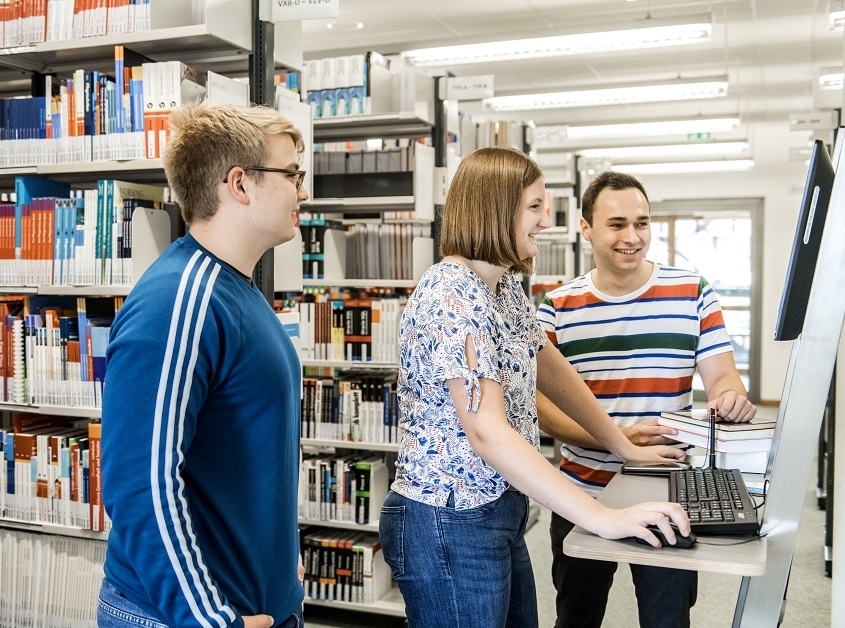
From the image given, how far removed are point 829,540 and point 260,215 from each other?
14.0 feet

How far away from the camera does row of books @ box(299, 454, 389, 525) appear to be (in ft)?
12.4

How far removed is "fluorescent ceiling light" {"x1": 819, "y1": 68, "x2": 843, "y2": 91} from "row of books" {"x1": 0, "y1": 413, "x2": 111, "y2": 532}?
16.7ft

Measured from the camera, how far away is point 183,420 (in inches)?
47.0

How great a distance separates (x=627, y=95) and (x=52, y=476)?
489 centimetres

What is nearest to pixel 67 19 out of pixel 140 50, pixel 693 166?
pixel 140 50

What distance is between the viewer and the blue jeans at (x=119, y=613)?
1.28 m

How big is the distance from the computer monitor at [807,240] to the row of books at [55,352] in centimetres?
221

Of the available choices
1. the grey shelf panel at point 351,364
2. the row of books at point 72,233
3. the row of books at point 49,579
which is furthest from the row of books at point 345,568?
the row of books at point 72,233

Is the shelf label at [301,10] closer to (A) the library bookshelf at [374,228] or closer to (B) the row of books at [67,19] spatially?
(B) the row of books at [67,19]

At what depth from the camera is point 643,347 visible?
221cm

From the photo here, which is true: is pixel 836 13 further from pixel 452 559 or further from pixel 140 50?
pixel 452 559

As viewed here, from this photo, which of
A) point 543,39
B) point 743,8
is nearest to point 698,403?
point 743,8

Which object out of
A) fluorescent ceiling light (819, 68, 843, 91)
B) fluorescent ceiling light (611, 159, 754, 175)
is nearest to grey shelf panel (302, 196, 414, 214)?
fluorescent ceiling light (819, 68, 843, 91)

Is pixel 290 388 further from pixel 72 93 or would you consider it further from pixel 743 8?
pixel 743 8
